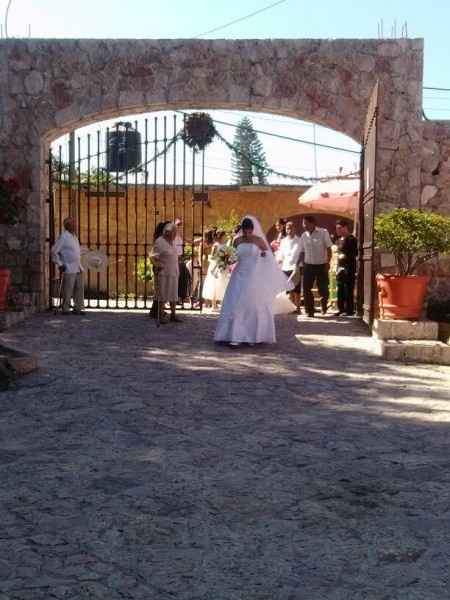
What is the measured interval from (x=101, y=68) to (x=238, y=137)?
217ft

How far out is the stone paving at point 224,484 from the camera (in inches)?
109

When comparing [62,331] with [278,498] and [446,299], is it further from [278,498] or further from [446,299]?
[278,498]

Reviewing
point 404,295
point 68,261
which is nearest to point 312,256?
point 68,261

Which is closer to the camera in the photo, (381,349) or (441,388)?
(441,388)

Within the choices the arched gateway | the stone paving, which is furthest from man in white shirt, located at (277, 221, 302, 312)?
the stone paving

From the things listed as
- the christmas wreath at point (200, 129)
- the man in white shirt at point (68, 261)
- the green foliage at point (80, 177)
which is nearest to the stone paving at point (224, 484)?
the man in white shirt at point (68, 261)

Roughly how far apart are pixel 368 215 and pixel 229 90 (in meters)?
2.95

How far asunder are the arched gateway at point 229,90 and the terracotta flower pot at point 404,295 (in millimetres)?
2648

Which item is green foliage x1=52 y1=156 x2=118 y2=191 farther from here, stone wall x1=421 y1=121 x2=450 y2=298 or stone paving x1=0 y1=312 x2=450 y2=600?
stone paving x1=0 y1=312 x2=450 y2=600

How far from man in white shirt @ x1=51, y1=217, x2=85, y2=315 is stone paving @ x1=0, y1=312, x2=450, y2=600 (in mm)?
5283

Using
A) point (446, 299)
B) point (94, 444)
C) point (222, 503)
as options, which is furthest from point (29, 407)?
point (446, 299)

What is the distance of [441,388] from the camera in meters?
6.59

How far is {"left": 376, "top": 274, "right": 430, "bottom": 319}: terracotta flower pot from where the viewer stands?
874 cm

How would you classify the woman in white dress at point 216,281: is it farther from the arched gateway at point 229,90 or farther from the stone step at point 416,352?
the stone step at point 416,352
